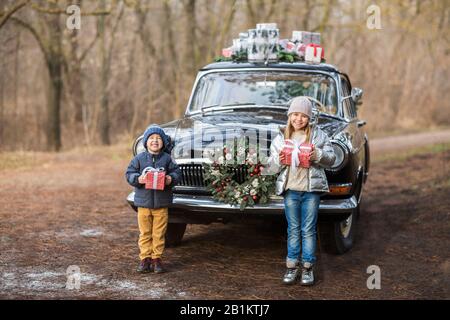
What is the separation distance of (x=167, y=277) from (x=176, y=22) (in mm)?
20212

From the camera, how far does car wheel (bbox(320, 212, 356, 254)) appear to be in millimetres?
5941

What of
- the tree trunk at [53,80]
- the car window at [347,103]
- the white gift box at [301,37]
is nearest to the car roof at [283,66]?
the car window at [347,103]

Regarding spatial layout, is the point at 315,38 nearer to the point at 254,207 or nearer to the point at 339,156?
the point at 339,156

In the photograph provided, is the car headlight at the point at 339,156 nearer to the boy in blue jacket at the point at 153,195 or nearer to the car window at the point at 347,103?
the boy in blue jacket at the point at 153,195

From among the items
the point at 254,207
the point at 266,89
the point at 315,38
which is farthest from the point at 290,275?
the point at 315,38

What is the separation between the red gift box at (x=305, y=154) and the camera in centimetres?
488

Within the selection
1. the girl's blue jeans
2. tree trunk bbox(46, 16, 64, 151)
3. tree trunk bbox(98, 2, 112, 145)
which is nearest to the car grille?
the girl's blue jeans

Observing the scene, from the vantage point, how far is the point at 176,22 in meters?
24.3

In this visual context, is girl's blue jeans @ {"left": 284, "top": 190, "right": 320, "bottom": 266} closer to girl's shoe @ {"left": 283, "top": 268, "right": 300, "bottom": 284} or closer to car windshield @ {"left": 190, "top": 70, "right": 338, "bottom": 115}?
girl's shoe @ {"left": 283, "top": 268, "right": 300, "bottom": 284}

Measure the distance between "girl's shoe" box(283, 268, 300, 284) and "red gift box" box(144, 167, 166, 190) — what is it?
1.26m

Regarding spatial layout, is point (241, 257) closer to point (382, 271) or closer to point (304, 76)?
point (382, 271)

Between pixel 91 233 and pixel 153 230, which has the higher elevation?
pixel 153 230

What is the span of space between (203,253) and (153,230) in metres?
0.90

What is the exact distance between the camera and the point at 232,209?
212 inches
